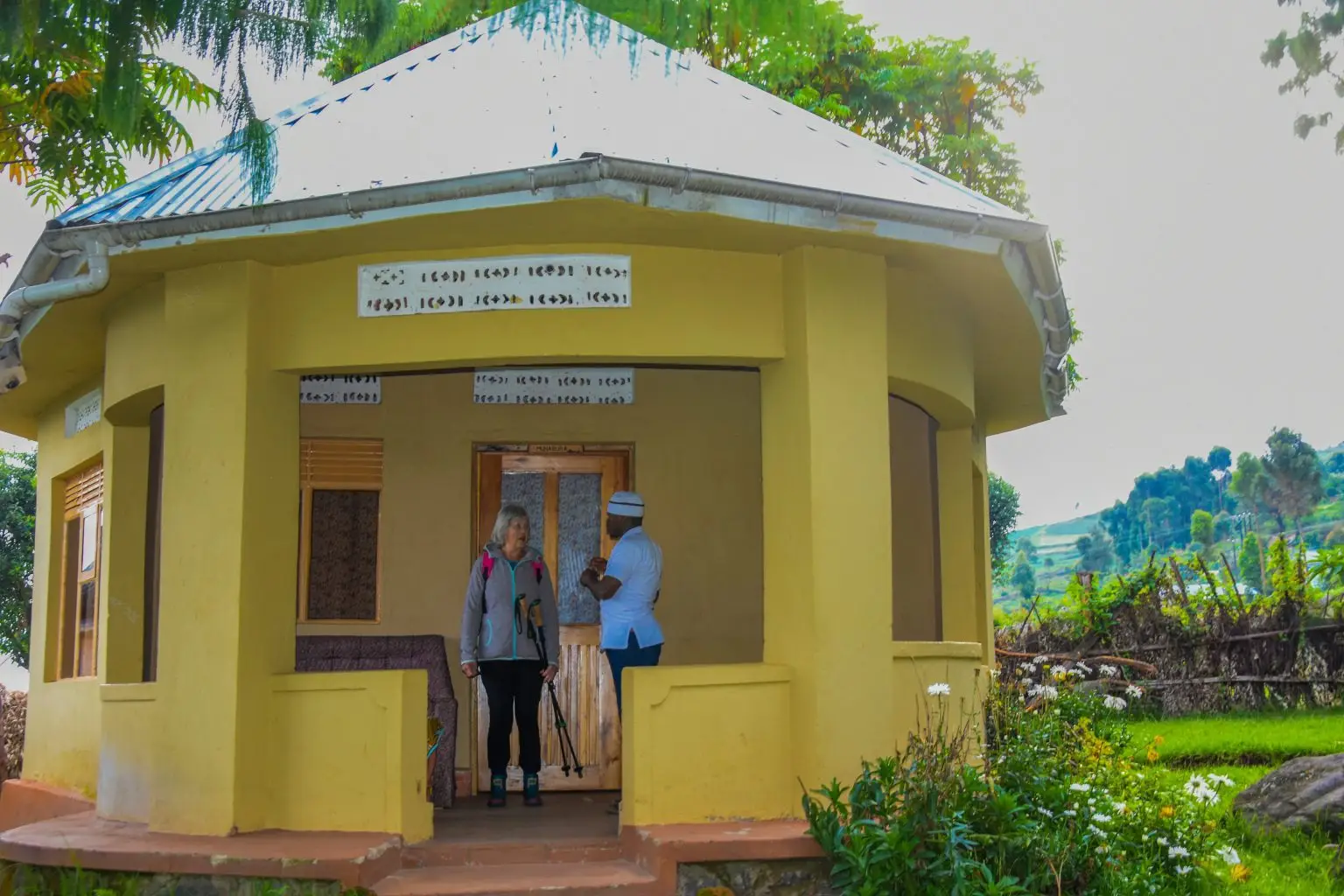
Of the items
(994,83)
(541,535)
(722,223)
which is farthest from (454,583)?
(994,83)

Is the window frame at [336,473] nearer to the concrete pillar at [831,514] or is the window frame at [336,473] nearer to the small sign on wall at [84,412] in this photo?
the small sign on wall at [84,412]


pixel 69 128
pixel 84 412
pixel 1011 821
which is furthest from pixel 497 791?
pixel 69 128

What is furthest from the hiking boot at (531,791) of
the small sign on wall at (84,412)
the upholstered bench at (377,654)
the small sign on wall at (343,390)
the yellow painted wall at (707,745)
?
the small sign on wall at (84,412)

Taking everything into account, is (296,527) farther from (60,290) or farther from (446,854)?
(446,854)

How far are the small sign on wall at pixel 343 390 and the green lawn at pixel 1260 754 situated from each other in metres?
6.02

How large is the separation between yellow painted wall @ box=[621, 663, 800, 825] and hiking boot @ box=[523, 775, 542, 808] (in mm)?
1656

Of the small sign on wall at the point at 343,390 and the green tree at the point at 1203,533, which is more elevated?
the green tree at the point at 1203,533

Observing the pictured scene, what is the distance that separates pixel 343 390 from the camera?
1063 centimetres

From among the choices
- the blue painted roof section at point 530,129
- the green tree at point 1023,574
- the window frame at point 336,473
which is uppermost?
the green tree at point 1023,574

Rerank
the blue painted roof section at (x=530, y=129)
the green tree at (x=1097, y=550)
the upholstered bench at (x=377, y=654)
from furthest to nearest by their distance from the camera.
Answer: the green tree at (x=1097, y=550) < the upholstered bench at (x=377, y=654) < the blue painted roof section at (x=530, y=129)

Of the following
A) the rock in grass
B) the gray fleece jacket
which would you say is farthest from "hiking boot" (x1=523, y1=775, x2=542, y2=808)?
the rock in grass

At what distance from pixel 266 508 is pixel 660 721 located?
2390 mm

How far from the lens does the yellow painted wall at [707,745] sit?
24.1 ft

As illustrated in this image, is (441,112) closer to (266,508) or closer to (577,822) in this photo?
(266,508)
